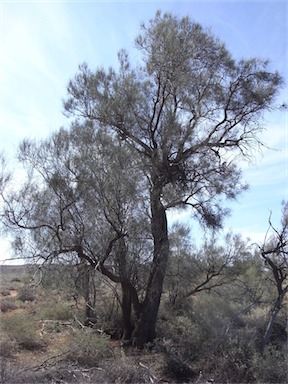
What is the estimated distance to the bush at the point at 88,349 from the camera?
34.2ft

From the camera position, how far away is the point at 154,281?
1262 cm

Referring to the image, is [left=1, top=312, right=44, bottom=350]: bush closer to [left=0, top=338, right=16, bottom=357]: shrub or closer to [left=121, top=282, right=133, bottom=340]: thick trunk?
[left=0, top=338, right=16, bottom=357]: shrub

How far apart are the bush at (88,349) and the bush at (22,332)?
6.55ft

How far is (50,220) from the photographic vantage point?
1169cm

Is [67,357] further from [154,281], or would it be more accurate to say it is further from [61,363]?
[154,281]

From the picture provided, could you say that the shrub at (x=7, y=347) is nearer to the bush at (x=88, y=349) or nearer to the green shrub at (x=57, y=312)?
the bush at (x=88, y=349)

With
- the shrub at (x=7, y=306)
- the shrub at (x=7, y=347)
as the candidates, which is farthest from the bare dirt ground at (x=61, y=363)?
the shrub at (x=7, y=306)

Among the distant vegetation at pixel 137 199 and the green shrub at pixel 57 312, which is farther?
the green shrub at pixel 57 312

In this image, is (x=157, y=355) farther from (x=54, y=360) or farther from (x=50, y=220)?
(x=50, y=220)

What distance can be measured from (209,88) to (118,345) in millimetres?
7887

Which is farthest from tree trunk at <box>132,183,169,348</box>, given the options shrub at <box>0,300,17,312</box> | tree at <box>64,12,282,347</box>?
shrub at <box>0,300,17,312</box>

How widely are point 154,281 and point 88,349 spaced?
2835 millimetres

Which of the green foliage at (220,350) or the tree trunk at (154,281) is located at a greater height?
the tree trunk at (154,281)

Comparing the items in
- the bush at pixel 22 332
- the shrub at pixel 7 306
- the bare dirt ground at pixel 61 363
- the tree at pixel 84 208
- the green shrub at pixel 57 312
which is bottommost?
the bare dirt ground at pixel 61 363
